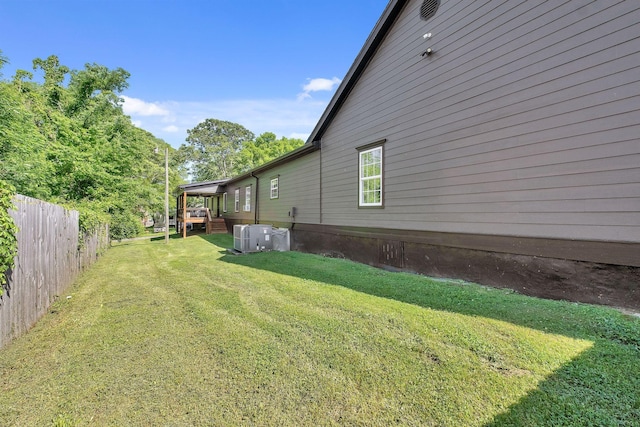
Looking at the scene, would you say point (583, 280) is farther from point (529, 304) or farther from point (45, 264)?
point (45, 264)

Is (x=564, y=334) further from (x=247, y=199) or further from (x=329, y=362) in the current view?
(x=247, y=199)

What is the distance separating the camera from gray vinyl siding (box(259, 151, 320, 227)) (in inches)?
385

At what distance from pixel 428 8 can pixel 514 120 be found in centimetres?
325

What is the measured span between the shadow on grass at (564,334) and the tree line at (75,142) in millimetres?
7338

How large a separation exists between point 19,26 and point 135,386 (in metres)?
14.7

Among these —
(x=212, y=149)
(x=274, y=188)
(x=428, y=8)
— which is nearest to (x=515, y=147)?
(x=428, y=8)

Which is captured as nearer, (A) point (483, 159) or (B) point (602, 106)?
(B) point (602, 106)

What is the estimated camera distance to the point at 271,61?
14.6 metres

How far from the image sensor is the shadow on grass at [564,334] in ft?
5.87

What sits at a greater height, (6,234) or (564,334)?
(6,234)

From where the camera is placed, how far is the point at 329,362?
251cm

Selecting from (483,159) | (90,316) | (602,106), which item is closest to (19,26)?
(90,316)

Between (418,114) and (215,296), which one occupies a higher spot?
(418,114)

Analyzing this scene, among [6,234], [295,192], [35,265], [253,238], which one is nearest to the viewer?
[6,234]
